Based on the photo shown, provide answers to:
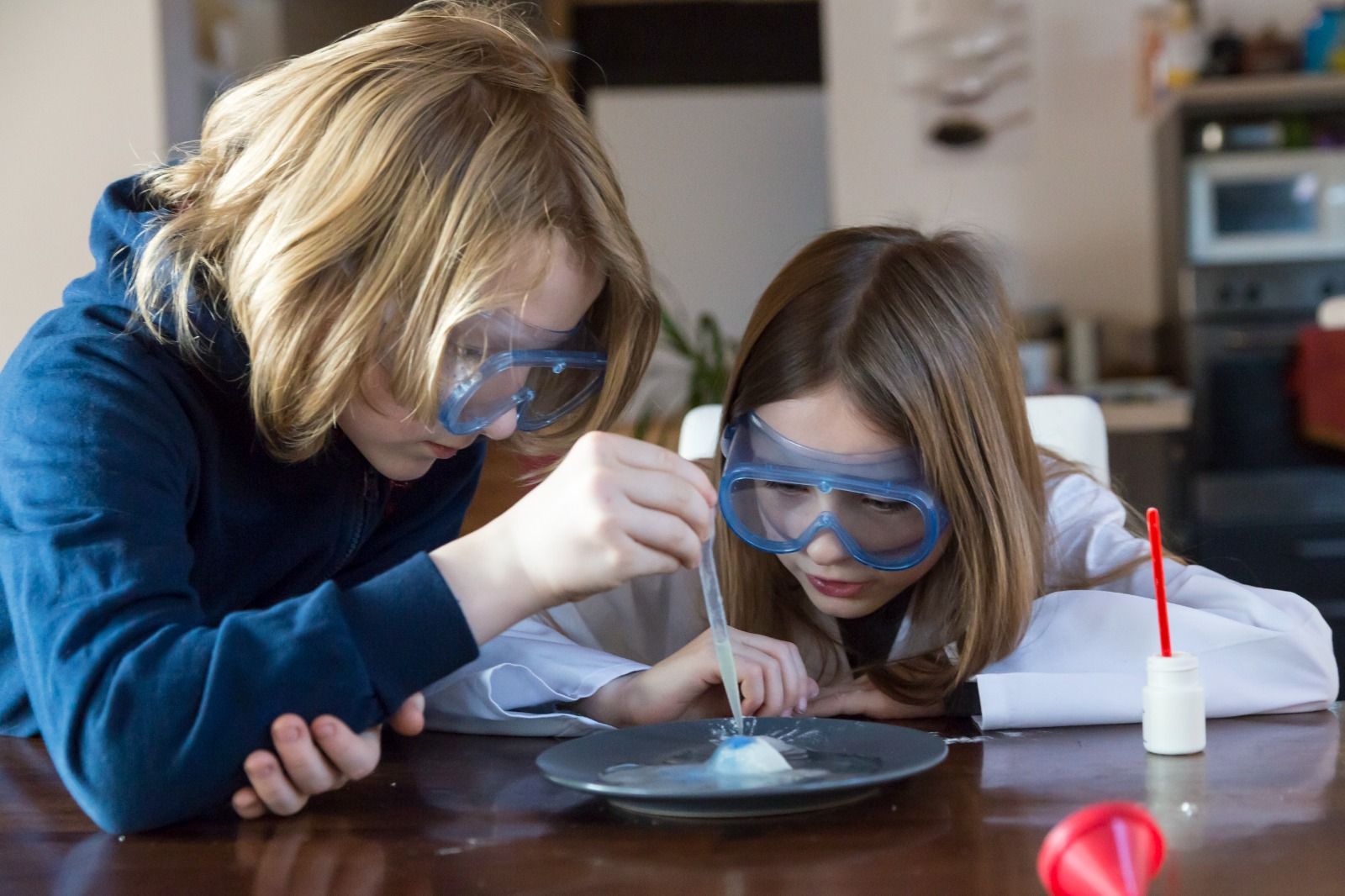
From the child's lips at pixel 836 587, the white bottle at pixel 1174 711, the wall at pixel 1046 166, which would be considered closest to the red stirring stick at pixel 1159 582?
the white bottle at pixel 1174 711

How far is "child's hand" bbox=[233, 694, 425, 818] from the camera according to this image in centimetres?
87

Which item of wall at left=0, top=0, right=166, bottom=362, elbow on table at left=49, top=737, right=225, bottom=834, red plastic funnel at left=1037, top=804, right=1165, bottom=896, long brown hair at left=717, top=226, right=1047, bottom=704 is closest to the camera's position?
red plastic funnel at left=1037, top=804, right=1165, bottom=896

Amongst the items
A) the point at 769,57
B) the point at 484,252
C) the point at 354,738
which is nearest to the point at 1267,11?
the point at 769,57

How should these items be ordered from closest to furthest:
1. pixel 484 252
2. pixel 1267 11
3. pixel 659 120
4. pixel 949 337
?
pixel 484 252
pixel 949 337
pixel 1267 11
pixel 659 120

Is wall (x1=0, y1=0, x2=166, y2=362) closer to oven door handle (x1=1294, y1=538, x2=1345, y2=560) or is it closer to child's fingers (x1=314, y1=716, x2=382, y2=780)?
child's fingers (x1=314, y1=716, x2=382, y2=780)

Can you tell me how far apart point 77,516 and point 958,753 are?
2.13 feet

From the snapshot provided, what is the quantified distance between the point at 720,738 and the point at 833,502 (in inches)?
11.7

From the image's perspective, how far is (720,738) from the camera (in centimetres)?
99

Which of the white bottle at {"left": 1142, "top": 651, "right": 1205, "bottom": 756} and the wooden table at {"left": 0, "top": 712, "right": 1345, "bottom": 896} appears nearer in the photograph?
the wooden table at {"left": 0, "top": 712, "right": 1345, "bottom": 896}

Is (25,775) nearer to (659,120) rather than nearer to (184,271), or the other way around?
(184,271)

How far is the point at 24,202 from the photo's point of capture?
2.82 meters

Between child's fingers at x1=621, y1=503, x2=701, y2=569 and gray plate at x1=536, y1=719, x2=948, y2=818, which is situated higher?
child's fingers at x1=621, y1=503, x2=701, y2=569

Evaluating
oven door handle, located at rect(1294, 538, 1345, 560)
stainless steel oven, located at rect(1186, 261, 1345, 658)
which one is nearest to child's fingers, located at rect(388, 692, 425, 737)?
stainless steel oven, located at rect(1186, 261, 1345, 658)

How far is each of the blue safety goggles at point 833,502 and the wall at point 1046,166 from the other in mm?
3462
